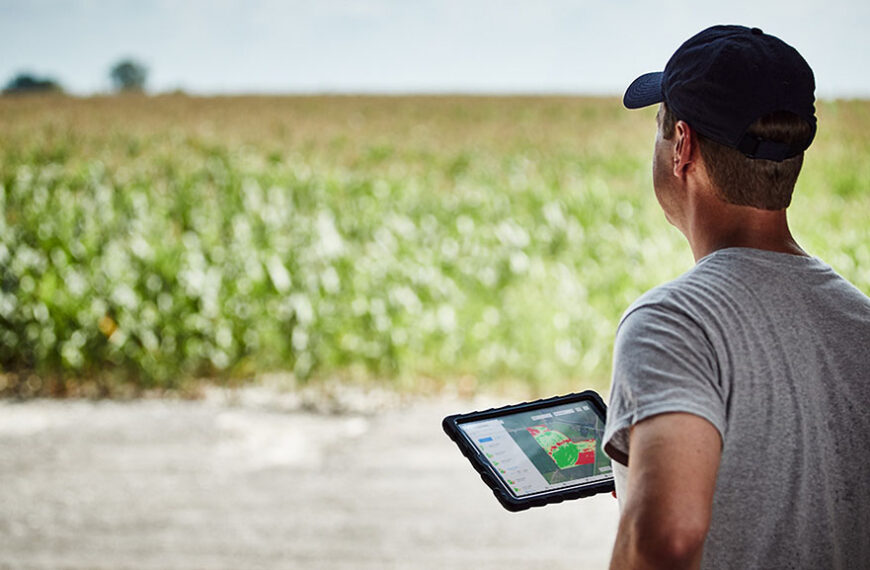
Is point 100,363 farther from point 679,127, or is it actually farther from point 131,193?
point 679,127

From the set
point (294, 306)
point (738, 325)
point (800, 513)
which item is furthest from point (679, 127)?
point (294, 306)

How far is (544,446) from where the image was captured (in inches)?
39.3

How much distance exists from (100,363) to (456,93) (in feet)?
51.2

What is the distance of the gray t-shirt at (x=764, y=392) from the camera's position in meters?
0.72

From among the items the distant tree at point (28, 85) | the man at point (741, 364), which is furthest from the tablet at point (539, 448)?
the distant tree at point (28, 85)

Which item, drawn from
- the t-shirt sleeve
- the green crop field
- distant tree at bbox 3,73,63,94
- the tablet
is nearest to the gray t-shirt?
the t-shirt sleeve

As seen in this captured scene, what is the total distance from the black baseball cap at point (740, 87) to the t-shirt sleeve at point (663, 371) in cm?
17

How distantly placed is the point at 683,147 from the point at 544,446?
348 mm

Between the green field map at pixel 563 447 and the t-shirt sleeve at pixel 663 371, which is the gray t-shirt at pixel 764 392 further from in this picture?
the green field map at pixel 563 447

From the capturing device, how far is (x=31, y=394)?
4348 millimetres

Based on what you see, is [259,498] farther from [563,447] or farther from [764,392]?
[764,392]

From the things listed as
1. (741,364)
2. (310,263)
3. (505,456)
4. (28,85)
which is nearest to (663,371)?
(741,364)

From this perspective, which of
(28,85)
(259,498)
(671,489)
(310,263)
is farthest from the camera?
(28,85)

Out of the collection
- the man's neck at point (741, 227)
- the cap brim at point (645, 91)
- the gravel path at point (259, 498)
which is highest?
the cap brim at point (645, 91)
